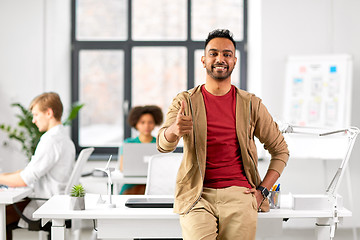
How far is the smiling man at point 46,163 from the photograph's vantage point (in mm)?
3459

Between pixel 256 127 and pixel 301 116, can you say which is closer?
pixel 256 127

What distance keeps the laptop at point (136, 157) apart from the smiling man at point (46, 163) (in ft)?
1.59

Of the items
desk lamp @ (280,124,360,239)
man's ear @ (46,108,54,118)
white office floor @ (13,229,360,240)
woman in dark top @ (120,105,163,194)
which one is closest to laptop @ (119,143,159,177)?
woman in dark top @ (120,105,163,194)

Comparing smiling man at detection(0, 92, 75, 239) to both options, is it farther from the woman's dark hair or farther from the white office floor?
the white office floor

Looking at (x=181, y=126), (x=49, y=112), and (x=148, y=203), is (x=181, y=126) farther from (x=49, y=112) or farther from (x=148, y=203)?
(x=49, y=112)

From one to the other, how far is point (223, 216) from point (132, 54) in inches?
161

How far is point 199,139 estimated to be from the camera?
7.86 feet

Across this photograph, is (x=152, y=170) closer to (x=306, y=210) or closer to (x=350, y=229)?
(x=306, y=210)

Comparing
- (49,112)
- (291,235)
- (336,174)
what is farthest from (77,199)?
(291,235)

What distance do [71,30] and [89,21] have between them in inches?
9.3

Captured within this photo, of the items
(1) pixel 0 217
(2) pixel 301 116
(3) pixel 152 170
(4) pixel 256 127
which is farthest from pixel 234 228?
(2) pixel 301 116

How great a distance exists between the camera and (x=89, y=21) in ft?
20.2

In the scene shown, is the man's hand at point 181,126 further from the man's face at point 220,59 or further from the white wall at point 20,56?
the white wall at point 20,56

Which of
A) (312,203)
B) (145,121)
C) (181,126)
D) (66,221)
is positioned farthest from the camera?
(145,121)
